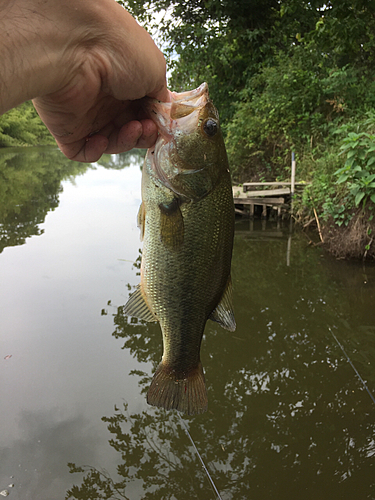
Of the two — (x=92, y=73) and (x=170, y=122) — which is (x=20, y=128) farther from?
(x=92, y=73)

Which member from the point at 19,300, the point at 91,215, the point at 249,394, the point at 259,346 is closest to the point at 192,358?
the point at 249,394

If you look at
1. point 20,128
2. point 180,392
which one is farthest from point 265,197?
point 20,128

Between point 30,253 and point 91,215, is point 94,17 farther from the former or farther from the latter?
point 91,215

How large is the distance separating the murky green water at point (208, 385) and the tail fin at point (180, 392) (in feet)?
6.14

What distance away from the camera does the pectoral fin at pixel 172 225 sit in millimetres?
1610

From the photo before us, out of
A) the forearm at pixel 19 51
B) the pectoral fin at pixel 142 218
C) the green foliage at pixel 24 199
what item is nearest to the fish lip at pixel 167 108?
the pectoral fin at pixel 142 218

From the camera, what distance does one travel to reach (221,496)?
3.14 meters

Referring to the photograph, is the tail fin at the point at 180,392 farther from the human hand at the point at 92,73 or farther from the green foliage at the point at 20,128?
the green foliage at the point at 20,128

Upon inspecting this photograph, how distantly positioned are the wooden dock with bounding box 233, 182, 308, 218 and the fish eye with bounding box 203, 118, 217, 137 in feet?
30.9

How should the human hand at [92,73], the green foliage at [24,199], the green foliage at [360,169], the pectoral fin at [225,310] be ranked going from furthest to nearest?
the green foliage at [24,199] → the green foliage at [360,169] → the pectoral fin at [225,310] → the human hand at [92,73]

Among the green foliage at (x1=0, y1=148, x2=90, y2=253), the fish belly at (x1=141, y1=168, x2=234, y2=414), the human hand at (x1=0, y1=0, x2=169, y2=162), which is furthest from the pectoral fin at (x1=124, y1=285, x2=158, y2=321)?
the green foliage at (x1=0, y1=148, x2=90, y2=253)

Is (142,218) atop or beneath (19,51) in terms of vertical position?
→ beneath

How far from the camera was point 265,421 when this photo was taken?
3857 millimetres

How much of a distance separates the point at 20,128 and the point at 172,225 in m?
51.9
